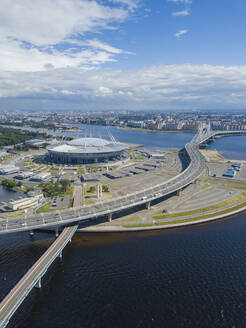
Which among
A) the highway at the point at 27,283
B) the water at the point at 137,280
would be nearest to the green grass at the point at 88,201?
the water at the point at 137,280

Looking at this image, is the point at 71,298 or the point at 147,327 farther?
the point at 71,298

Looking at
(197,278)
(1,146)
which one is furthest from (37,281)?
(1,146)

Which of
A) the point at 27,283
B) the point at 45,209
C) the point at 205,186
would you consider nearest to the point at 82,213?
the point at 45,209

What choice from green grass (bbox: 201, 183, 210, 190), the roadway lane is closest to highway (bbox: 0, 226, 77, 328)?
the roadway lane

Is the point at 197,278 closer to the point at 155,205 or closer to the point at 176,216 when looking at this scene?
the point at 176,216

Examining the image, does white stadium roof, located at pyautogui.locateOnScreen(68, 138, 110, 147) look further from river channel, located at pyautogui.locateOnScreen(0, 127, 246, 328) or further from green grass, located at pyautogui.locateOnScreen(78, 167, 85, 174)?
river channel, located at pyautogui.locateOnScreen(0, 127, 246, 328)

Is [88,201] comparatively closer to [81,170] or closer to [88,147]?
[81,170]

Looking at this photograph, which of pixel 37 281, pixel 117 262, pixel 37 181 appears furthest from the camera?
pixel 37 181

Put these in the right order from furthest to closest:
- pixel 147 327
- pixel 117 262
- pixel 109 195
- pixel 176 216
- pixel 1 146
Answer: pixel 1 146
pixel 109 195
pixel 176 216
pixel 117 262
pixel 147 327
